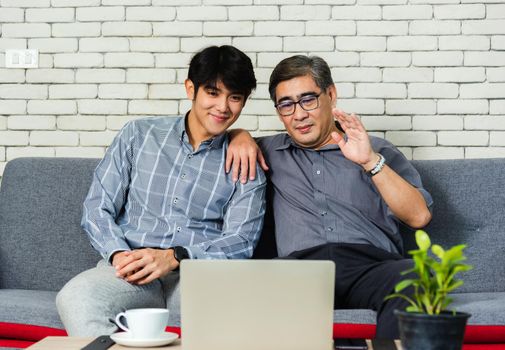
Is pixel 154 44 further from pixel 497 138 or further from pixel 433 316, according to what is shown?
pixel 433 316

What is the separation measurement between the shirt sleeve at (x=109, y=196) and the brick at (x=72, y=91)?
27.7 inches

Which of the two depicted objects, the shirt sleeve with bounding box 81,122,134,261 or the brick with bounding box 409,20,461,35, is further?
the brick with bounding box 409,20,461,35

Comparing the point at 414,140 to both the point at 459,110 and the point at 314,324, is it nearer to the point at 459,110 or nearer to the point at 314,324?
the point at 459,110

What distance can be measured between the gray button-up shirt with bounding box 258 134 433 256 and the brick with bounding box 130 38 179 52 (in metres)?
0.92

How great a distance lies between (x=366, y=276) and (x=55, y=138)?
170cm

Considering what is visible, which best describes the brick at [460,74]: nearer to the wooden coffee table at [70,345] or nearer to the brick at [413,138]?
the brick at [413,138]

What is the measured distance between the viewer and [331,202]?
9.17 feet

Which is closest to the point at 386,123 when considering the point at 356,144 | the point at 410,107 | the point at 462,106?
the point at 410,107

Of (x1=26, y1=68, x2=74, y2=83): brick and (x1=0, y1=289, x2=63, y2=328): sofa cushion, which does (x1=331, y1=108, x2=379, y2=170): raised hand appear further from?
(x1=26, y1=68, x2=74, y2=83): brick

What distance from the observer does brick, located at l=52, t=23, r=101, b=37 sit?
3.55 meters

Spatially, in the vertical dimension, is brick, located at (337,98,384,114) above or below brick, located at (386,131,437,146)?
above

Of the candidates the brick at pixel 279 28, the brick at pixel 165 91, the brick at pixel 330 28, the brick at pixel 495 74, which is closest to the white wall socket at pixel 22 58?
the brick at pixel 165 91

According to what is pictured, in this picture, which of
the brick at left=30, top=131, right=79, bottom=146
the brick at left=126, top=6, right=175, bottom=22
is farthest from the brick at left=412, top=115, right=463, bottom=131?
the brick at left=30, top=131, right=79, bottom=146

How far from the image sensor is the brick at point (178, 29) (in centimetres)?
350
